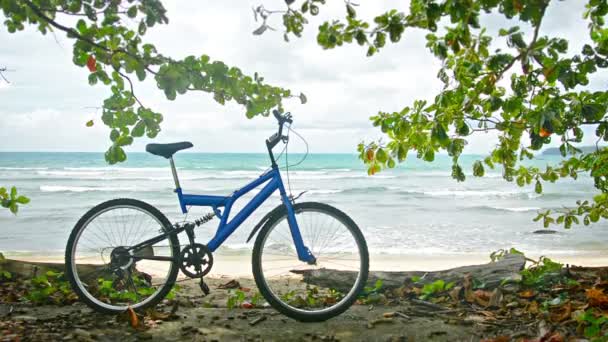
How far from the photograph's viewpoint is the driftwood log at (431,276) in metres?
4.80

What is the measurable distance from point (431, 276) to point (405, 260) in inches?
157

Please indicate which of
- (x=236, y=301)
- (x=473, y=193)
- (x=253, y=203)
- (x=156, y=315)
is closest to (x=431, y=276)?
(x=236, y=301)

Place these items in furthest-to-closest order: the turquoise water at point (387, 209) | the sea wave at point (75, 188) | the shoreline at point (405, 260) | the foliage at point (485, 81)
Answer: the sea wave at point (75, 188), the turquoise water at point (387, 209), the shoreline at point (405, 260), the foliage at point (485, 81)

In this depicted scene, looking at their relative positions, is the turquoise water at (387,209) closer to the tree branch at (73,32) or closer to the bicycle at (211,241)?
the bicycle at (211,241)

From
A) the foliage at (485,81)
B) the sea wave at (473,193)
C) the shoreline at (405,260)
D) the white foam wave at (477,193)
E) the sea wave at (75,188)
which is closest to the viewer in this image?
the foliage at (485,81)

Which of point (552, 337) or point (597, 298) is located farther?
point (597, 298)

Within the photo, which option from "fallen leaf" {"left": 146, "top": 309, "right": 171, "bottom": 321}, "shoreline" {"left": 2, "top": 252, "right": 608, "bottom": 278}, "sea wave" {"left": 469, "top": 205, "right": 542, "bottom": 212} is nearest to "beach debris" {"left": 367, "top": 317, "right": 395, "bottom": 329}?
"fallen leaf" {"left": 146, "top": 309, "right": 171, "bottom": 321}

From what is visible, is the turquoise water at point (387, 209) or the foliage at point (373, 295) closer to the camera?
the foliage at point (373, 295)

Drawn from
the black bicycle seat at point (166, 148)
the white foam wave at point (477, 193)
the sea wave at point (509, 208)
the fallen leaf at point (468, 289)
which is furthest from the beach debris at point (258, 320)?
the white foam wave at point (477, 193)

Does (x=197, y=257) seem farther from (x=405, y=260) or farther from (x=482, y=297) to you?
(x=405, y=260)

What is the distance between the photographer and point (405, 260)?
8938mm

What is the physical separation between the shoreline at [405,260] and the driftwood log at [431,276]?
2.83 m

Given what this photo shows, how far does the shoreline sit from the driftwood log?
283cm

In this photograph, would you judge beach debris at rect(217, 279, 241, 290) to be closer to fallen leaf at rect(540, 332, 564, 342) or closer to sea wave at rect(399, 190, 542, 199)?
fallen leaf at rect(540, 332, 564, 342)
